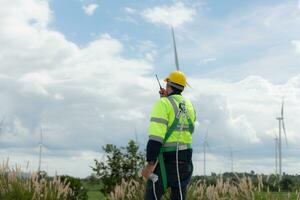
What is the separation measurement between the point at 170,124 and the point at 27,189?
4440 millimetres

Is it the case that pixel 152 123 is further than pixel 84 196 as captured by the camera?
No

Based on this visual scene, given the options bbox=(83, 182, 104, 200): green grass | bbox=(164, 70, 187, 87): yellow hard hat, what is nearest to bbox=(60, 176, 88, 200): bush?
A: bbox=(83, 182, 104, 200): green grass

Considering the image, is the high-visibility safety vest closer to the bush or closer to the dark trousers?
the dark trousers

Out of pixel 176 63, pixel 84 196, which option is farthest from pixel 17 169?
pixel 176 63

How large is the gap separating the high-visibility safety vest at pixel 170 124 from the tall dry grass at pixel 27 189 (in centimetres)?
371

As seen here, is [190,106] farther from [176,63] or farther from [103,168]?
[103,168]

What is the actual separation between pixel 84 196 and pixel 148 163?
724cm

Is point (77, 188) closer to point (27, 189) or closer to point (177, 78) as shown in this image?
point (27, 189)

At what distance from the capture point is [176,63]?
12820 mm

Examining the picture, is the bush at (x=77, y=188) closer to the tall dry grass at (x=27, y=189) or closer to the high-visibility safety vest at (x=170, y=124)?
the tall dry grass at (x=27, y=189)

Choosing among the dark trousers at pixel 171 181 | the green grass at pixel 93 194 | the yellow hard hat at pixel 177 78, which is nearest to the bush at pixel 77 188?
the green grass at pixel 93 194

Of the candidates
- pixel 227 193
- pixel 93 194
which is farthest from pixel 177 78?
pixel 93 194

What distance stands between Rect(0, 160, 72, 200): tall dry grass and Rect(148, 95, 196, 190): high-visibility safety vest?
3.71 m

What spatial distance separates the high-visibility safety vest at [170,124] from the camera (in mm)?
8875
